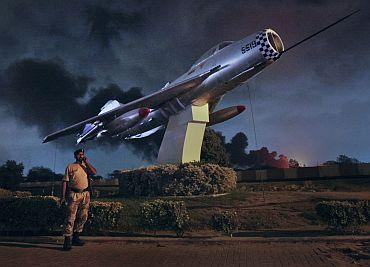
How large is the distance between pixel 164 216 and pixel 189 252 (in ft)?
7.54

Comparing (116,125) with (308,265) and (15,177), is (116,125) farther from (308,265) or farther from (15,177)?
(15,177)

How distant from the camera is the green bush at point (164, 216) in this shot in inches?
349

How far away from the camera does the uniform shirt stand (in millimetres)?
7598

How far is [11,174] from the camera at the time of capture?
172 ft

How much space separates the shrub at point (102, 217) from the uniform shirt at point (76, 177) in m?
1.80

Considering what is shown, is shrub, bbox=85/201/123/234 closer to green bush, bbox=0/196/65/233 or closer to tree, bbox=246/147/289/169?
green bush, bbox=0/196/65/233

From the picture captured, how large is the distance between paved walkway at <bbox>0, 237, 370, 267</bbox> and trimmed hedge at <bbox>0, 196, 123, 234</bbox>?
37.9 inches

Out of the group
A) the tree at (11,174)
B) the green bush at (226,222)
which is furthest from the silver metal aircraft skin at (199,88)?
the tree at (11,174)

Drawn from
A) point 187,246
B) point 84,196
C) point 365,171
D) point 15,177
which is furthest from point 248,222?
point 15,177

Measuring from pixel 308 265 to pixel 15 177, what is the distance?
58.8 meters

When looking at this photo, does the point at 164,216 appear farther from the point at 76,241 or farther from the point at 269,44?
the point at 269,44

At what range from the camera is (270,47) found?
50.2 feet

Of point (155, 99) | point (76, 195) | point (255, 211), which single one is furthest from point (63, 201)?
point (155, 99)

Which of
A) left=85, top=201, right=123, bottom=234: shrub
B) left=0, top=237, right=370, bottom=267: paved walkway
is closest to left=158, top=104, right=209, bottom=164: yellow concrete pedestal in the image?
left=85, top=201, right=123, bottom=234: shrub
